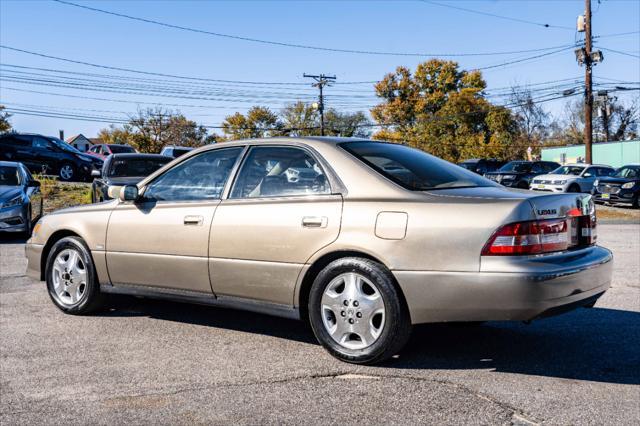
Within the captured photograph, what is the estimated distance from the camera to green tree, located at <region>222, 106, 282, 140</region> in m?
76.4

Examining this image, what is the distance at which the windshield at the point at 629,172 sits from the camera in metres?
25.8

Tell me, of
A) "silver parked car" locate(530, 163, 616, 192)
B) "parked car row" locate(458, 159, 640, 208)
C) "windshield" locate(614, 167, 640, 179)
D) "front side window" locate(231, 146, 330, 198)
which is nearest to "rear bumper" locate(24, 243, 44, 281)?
"front side window" locate(231, 146, 330, 198)

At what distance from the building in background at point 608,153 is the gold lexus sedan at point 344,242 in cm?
4266

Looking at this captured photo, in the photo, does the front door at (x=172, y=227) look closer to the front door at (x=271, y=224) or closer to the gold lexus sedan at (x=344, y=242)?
the gold lexus sedan at (x=344, y=242)

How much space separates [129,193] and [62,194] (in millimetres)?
17078

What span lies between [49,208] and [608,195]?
19564mm

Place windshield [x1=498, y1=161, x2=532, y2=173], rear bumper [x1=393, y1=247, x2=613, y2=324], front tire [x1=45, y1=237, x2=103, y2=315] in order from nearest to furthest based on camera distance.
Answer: rear bumper [x1=393, y1=247, x2=613, y2=324] < front tire [x1=45, y1=237, x2=103, y2=315] < windshield [x1=498, y1=161, x2=532, y2=173]

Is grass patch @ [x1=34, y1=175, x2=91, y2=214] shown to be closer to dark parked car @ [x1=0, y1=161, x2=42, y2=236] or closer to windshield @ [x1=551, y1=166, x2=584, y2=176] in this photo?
dark parked car @ [x1=0, y1=161, x2=42, y2=236]

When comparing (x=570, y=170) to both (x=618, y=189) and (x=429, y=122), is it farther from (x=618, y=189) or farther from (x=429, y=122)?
(x=429, y=122)

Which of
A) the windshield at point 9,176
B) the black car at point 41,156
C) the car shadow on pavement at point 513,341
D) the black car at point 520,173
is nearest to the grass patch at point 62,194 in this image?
the black car at point 41,156

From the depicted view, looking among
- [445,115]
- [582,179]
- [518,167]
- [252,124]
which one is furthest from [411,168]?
[252,124]

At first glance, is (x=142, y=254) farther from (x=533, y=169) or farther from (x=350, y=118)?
(x=350, y=118)

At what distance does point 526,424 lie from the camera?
125 inches

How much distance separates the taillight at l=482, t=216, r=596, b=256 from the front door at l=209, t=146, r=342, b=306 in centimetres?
102
